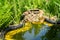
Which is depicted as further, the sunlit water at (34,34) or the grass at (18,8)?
the grass at (18,8)

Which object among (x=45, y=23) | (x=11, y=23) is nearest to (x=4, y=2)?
(x=11, y=23)

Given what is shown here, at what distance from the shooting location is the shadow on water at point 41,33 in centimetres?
676

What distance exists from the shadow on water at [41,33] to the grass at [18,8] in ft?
2.33

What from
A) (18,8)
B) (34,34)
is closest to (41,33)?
(34,34)

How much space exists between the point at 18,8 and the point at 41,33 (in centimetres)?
186

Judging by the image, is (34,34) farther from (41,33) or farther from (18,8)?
(18,8)

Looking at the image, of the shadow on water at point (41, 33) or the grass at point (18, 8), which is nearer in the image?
the shadow on water at point (41, 33)

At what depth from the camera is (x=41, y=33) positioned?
7207 mm

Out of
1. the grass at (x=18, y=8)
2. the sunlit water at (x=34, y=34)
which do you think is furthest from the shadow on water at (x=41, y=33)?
the grass at (x=18, y=8)

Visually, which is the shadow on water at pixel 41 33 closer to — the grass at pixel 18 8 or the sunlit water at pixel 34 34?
the sunlit water at pixel 34 34

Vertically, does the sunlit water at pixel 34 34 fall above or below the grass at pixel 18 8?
below

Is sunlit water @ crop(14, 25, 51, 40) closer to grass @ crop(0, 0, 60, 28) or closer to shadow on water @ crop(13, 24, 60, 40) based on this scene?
shadow on water @ crop(13, 24, 60, 40)

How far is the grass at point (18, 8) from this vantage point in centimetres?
695

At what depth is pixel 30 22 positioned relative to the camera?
838 centimetres
